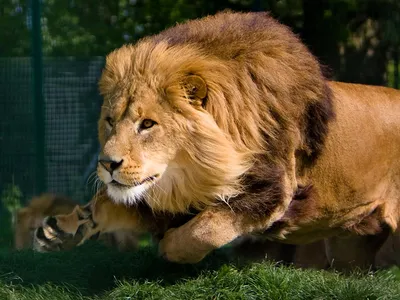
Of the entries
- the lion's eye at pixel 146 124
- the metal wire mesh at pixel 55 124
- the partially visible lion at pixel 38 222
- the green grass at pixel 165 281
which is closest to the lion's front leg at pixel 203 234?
the green grass at pixel 165 281

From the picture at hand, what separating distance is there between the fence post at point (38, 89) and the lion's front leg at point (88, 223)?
234 centimetres

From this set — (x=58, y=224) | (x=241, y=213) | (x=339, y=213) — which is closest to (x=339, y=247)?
(x=339, y=213)

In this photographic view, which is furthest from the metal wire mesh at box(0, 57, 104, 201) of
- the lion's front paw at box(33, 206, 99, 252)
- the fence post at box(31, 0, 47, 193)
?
the lion's front paw at box(33, 206, 99, 252)

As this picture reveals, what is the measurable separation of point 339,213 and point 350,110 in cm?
63

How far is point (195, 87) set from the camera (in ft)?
16.5

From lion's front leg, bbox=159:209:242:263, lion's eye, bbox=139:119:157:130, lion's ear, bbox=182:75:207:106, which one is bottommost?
lion's front leg, bbox=159:209:242:263

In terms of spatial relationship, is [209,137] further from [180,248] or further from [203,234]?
[180,248]

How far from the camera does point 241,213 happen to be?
519cm

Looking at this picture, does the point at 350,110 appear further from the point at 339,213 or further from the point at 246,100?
the point at 246,100

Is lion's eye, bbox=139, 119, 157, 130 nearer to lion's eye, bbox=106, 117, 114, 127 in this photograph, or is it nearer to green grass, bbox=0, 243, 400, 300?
lion's eye, bbox=106, 117, 114, 127

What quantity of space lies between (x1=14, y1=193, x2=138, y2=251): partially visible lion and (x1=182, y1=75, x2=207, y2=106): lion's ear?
141cm

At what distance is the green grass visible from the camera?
5.12m

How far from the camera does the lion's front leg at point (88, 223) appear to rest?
5297 mm

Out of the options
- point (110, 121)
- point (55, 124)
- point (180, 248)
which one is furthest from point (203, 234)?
point (55, 124)
